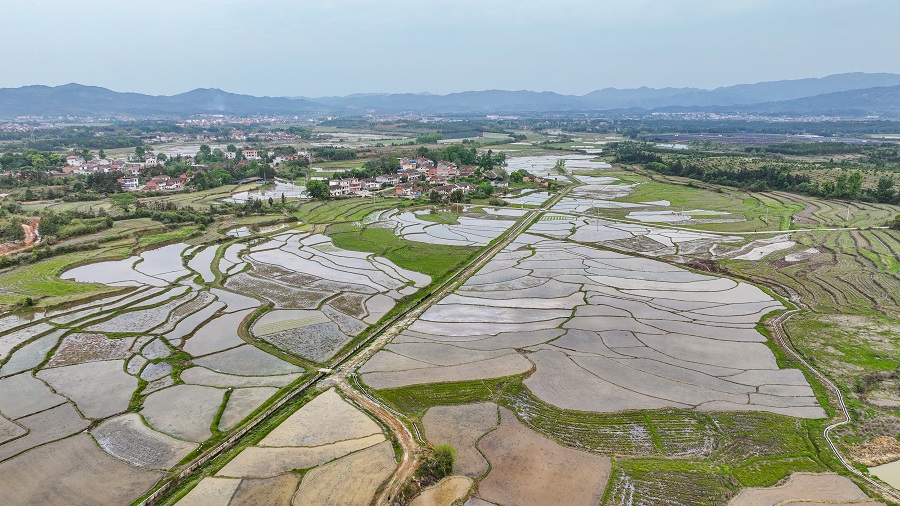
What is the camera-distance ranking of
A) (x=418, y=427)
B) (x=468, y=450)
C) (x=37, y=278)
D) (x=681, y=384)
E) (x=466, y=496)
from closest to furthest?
(x=466, y=496), (x=468, y=450), (x=418, y=427), (x=681, y=384), (x=37, y=278)

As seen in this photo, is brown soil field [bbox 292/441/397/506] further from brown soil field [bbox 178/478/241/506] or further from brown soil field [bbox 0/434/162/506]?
brown soil field [bbox 0/434/162/506]

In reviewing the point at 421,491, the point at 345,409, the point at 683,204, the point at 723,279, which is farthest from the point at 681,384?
the point at 683,204

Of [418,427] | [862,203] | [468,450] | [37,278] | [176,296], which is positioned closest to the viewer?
[468,450]

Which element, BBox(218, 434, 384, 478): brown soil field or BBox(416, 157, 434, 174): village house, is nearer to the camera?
BBox(218, 434, 384, 478): brown soil field

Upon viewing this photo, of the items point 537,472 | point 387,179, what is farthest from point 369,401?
point 387,179

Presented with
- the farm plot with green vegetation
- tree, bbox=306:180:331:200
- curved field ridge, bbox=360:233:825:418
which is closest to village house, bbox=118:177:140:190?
tree, bbox=306:180:331:200

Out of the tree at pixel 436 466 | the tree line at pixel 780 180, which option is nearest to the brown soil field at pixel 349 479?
the tree at pixel 436 466

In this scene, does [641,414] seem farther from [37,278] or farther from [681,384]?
[37,278]
